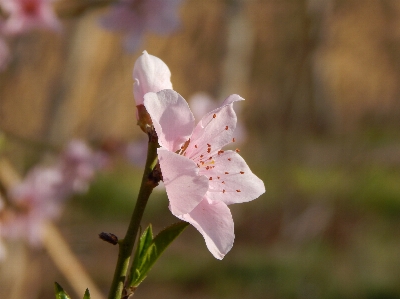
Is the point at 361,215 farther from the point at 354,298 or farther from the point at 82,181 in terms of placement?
the point at 82,181

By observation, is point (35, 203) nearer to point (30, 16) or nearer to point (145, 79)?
point (30, 16)

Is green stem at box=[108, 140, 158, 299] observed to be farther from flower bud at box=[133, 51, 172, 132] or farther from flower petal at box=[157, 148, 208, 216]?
flower bud at box=[133, 51, 172, 132]

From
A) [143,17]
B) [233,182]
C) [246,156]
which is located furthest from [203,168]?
[246,156]

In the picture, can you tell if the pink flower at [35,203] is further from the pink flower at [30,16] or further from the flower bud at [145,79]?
the flower bud at [145,79]

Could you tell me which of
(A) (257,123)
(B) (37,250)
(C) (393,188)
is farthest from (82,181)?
(A) (257,123)

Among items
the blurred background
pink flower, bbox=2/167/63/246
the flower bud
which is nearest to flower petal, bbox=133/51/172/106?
the flower bud
